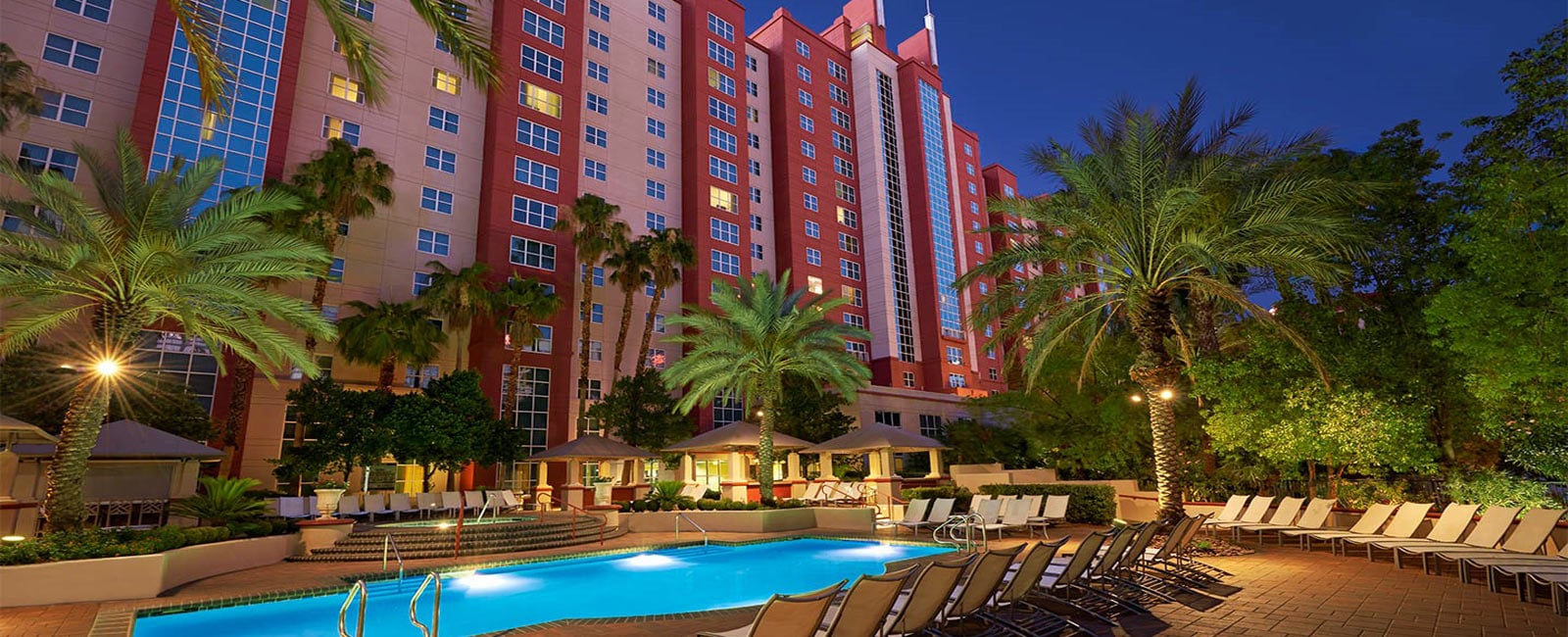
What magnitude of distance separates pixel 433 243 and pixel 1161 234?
1282 inches

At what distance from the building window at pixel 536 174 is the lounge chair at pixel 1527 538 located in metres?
38.3

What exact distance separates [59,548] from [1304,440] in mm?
21850

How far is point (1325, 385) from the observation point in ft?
50.7

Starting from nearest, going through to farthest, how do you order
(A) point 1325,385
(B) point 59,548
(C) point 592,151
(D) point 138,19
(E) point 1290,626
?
(E) point 1290,626 → (B) point 59,548 → (A) point 1325,385 → (D) point 138,19 → (C) point 592,151

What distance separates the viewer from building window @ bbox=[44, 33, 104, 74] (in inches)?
1128

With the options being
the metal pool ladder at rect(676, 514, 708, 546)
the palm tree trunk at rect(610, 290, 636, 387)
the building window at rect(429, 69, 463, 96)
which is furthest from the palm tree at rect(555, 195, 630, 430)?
the metal pool ladder at rect(676, 514, 708, 546)

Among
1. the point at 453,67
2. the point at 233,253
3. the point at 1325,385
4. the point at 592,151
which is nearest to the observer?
the point at 233,253

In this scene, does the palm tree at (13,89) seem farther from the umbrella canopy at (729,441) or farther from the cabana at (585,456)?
the umbrella canopy at (729,441)

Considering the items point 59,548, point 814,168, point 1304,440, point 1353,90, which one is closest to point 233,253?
point 59,548

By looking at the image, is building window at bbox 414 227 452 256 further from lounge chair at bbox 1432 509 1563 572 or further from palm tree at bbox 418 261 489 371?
lounge chair at bbox 1432 509 1563 572

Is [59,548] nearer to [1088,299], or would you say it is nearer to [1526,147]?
[1088,299]

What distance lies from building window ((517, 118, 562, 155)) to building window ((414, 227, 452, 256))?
666 centimetres

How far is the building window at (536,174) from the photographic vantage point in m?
39.4

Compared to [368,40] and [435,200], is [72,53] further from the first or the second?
[368,40]
